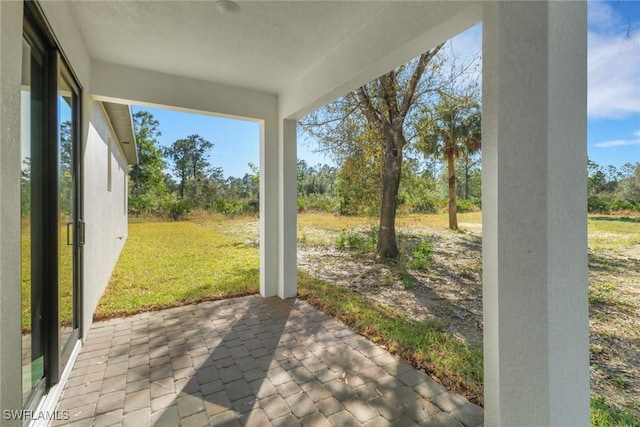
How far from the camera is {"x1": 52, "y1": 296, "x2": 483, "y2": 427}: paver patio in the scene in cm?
200

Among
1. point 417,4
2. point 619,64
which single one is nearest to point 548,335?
point 619,64

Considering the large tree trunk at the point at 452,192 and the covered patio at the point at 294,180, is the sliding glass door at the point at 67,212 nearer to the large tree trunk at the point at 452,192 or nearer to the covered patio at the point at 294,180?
the covered patio at the point at 294,180

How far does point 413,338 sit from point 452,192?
143 inches

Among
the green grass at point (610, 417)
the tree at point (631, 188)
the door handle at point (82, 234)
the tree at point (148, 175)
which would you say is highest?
the tree at point (148, 175)

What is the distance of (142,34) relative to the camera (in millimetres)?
2783

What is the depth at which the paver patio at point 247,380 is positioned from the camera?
200 cm

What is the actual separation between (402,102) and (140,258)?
6.93m

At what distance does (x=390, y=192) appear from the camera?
6.36 m

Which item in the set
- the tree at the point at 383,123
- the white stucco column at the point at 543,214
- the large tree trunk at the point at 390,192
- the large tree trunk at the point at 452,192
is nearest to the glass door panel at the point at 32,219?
the white stucco column at the point at 543,214

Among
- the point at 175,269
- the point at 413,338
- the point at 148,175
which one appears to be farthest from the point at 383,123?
the point at 148,175

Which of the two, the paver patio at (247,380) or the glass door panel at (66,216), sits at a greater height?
the glass door panel at (66,216)

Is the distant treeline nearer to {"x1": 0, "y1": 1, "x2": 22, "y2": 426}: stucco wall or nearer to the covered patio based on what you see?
the covered patio

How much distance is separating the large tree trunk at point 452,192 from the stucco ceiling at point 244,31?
370 centimetres

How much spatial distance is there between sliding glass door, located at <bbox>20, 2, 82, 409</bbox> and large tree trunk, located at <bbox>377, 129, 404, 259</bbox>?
17.0 feet
